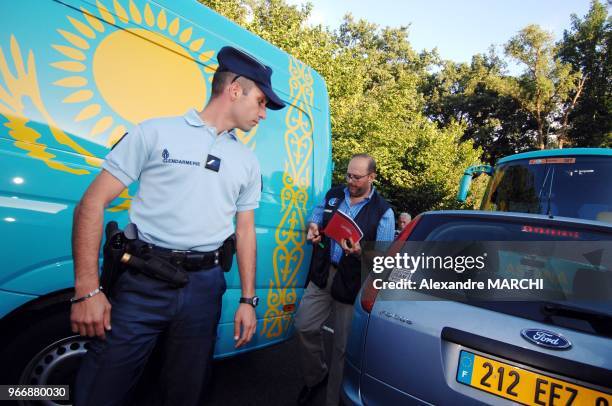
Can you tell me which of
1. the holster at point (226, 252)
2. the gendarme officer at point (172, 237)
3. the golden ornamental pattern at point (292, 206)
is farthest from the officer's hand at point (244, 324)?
the golden ornamental pattern at point (292, 206)

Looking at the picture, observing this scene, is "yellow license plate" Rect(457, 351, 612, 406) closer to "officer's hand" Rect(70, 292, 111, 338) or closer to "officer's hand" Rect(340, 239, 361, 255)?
"officer's hand" Rect(340, 239, 361, 255)

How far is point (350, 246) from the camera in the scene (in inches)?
107

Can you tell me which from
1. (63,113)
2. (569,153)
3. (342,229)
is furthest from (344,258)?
(569,153)

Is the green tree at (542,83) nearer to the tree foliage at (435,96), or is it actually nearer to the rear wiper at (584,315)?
the tree foliage at (435,96)

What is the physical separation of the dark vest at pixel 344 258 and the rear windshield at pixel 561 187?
271 cm

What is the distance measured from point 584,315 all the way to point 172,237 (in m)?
1.68

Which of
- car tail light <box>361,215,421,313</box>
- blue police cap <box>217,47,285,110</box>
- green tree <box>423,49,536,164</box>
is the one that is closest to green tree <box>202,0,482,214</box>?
car tail light <box>361,215,421,313</box>

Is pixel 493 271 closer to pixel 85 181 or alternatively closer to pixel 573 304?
pixel 573 304

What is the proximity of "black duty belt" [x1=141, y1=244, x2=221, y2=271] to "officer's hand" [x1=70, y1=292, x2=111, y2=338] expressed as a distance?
0.81ft

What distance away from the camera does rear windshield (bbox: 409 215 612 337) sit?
158 centimetres

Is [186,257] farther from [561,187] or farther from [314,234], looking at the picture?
[561,187]

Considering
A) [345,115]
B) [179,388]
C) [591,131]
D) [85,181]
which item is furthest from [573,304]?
[591,131]

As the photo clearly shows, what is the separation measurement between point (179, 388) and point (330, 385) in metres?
1.47

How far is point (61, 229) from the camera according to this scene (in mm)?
1771
